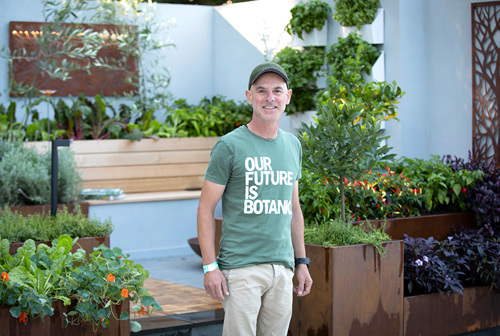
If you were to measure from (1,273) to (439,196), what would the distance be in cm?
339

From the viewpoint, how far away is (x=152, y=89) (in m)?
8.93

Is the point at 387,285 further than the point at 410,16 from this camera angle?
No

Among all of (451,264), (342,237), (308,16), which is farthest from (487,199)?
(308,16)

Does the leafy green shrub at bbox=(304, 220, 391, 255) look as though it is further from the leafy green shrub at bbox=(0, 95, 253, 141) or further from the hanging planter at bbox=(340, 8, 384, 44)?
the leafy green shrub at bbox=(0, 95, 253, 141)

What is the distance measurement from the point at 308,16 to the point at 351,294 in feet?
13.5

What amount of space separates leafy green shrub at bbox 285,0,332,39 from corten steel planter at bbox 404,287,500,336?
358 centimetres

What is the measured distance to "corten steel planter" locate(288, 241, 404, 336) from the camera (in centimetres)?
380

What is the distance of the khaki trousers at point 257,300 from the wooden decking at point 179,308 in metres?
1.25

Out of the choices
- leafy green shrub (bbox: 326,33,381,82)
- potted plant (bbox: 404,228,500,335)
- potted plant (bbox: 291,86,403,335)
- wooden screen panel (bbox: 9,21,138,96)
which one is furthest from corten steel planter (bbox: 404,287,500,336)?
wooden screen panel (bbox: 9,21,138,96)

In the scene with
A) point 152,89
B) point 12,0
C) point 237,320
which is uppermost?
point 12,0

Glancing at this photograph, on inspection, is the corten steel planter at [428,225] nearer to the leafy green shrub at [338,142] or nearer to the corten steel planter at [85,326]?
the leafy green shrub at [338,142]

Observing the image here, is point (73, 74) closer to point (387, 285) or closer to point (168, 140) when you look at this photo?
point (168, 140)

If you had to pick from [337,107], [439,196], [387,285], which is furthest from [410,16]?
[387,285]

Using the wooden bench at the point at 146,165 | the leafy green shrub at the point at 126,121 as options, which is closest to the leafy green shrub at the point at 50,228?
the wooden bench at the point at 146,165
